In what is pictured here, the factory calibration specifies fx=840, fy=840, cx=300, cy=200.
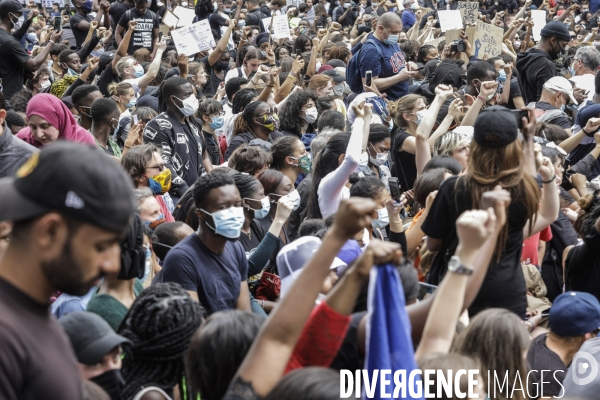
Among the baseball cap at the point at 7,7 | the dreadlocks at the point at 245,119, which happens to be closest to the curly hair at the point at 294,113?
the dreadlocks at the point at 245,119

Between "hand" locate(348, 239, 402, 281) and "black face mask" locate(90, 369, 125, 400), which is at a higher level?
"hand" locate(348, 239, 402, 281)

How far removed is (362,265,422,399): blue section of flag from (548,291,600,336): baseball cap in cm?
200

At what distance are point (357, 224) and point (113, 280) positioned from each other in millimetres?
1948

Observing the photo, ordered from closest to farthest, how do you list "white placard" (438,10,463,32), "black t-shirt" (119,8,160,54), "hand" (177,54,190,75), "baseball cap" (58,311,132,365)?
"baseball cap" (58,311,132,365), "hand" (177,54,190,75), "white placard" (438,10,463,32), "black t-shirt" (119,8,160,54)

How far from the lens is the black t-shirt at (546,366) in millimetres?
3797

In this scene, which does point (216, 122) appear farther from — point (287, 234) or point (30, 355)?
point (30, 355)

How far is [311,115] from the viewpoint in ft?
25.3

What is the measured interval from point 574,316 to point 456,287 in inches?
64.2

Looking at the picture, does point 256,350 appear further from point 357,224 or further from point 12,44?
point 12,44

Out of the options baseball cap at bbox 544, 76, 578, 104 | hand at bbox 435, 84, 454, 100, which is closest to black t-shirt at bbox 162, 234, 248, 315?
hand at bbox 435, 84, 454, 100

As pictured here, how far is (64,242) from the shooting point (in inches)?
72.3

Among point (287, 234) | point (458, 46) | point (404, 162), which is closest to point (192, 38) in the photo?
point (458, 46)

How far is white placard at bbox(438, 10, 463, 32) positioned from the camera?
12594 millimetres

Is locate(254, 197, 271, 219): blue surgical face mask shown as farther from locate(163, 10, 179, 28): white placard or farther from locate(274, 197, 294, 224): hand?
locate(163, 10, 179, 28): white placard
